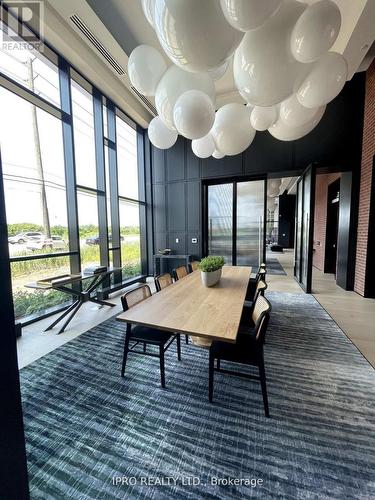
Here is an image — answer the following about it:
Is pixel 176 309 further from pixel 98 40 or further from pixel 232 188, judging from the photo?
pixel 232 188

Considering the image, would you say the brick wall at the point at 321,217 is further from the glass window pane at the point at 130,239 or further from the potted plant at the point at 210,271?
the glass window pane at the point at 130,239

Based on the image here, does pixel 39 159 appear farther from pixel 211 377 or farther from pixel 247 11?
pixel 211 377

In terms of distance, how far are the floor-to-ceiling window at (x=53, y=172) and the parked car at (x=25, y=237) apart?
0.04 feet

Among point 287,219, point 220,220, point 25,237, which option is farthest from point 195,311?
point 287,219

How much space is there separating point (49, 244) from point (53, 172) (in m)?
1.17

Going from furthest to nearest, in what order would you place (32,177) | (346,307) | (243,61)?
(346,307) < (32,177) < (243,61)

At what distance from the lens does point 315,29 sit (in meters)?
1.29

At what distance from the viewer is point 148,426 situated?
1.48m

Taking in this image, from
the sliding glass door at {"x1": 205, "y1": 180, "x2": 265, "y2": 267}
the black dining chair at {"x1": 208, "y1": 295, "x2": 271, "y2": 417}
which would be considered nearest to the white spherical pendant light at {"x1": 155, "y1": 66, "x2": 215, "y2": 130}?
the black dining chair at {"x1": 208, "y1": 295, "x2": 271, "y2": 417}

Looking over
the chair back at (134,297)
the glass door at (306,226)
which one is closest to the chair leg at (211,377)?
the chair back at (134,297)

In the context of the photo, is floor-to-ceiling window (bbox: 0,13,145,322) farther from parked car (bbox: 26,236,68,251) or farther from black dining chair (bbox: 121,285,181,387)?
black dining chair (bbox: 121,285,181,387)

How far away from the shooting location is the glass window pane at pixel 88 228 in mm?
3840

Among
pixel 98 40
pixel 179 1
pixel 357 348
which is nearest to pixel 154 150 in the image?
pixel 98 40

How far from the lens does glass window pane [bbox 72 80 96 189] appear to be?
12.1ft
